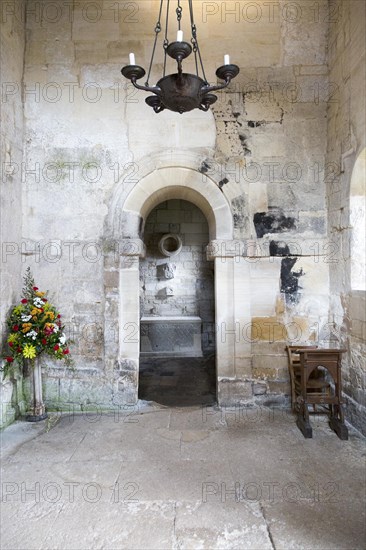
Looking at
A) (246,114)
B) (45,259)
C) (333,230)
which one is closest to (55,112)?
(45,259)

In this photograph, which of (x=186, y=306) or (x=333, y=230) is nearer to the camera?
(x=333, y=230)

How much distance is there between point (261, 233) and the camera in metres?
3.84

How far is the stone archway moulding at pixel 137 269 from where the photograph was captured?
12.5 feet

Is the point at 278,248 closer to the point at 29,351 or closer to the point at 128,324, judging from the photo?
the point at 128,324

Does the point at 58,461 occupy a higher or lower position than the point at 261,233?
lower

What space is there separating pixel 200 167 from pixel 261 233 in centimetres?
95

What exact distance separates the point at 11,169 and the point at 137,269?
1.61 metres

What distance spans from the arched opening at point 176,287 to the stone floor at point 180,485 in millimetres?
2717

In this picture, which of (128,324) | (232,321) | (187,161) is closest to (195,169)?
(187,161)

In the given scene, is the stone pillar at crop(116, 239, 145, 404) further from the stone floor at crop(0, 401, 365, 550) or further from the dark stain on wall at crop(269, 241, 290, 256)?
the dark stain on wall at crop(269, 241, 290, 256)

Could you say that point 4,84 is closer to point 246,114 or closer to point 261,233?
point 246,114

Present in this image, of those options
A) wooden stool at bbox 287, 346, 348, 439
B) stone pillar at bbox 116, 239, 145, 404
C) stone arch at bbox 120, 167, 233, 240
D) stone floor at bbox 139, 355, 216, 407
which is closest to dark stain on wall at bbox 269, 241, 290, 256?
stone arch at bbox 120, 167, 233, 240

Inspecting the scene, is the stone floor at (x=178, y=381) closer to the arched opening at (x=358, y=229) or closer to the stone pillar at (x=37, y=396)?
the stone pillar at (x=37, y=396)

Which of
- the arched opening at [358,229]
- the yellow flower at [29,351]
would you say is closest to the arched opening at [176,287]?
the yellow flower at [29,351]
